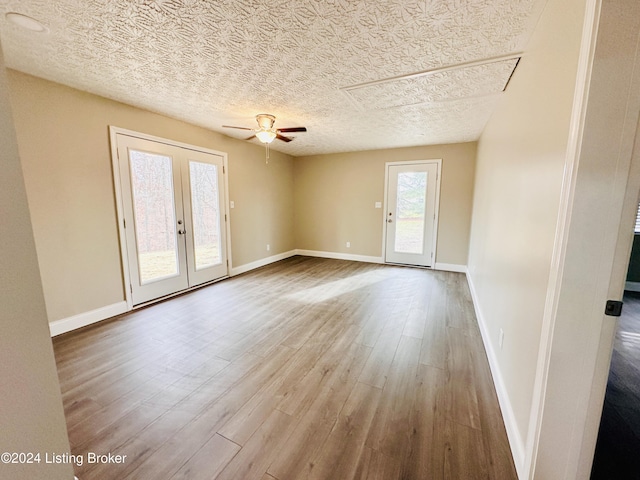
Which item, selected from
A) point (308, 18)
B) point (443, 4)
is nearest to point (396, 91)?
point (443, 4)

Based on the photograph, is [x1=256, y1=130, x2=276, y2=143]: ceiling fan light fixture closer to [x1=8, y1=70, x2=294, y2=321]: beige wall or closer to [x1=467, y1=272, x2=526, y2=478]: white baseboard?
[x1=8, y1=70, x2=294, y2=321]: beige wall

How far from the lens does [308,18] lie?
155 cm

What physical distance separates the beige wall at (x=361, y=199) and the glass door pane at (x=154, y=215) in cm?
326

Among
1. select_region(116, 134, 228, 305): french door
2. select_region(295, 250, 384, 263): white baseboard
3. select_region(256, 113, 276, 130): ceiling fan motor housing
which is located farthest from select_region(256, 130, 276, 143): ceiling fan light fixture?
select_region(295, 250, 384, 263): white baseboard

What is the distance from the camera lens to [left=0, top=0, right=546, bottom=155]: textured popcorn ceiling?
58.7 inches

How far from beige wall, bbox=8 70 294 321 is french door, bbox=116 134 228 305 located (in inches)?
7.1

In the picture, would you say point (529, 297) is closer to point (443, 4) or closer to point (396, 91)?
point (443, 4)

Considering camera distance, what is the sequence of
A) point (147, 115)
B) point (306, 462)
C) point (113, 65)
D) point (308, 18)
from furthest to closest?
point (147, 115) < point (113, 65) < point (308, 18) < point (306, 462)

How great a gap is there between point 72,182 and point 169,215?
106 centimetres

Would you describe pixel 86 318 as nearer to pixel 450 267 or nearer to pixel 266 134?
pixel 266 134

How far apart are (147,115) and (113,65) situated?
3.89 feet

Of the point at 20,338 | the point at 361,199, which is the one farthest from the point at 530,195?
the point at 361,199

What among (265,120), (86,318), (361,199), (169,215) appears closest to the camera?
(86,318)

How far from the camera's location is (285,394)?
1.77m
